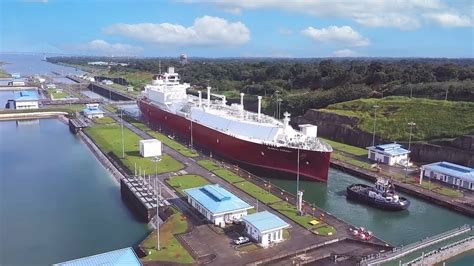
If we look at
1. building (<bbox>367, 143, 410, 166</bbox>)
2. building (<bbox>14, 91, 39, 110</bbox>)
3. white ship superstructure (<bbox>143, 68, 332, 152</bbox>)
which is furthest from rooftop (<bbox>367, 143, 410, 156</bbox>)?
building (<bbox>14, 91, 39, 110</bbox>)

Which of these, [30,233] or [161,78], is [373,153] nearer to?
[30,233]

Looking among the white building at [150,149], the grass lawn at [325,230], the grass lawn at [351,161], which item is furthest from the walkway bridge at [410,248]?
the white building at [150,149]

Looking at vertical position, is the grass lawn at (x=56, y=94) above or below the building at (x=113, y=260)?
above

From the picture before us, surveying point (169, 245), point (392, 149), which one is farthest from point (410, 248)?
point (392, 149)

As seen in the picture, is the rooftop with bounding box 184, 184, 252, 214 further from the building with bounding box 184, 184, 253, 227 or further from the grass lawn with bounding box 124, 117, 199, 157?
the grass lawn with bounding box 124, 117, 199, 157

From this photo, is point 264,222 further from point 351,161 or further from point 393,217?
point 351,161

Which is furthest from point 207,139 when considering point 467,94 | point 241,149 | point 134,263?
point 467,94

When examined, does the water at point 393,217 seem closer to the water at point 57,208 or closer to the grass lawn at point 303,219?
the grass lawn at point 303,219
